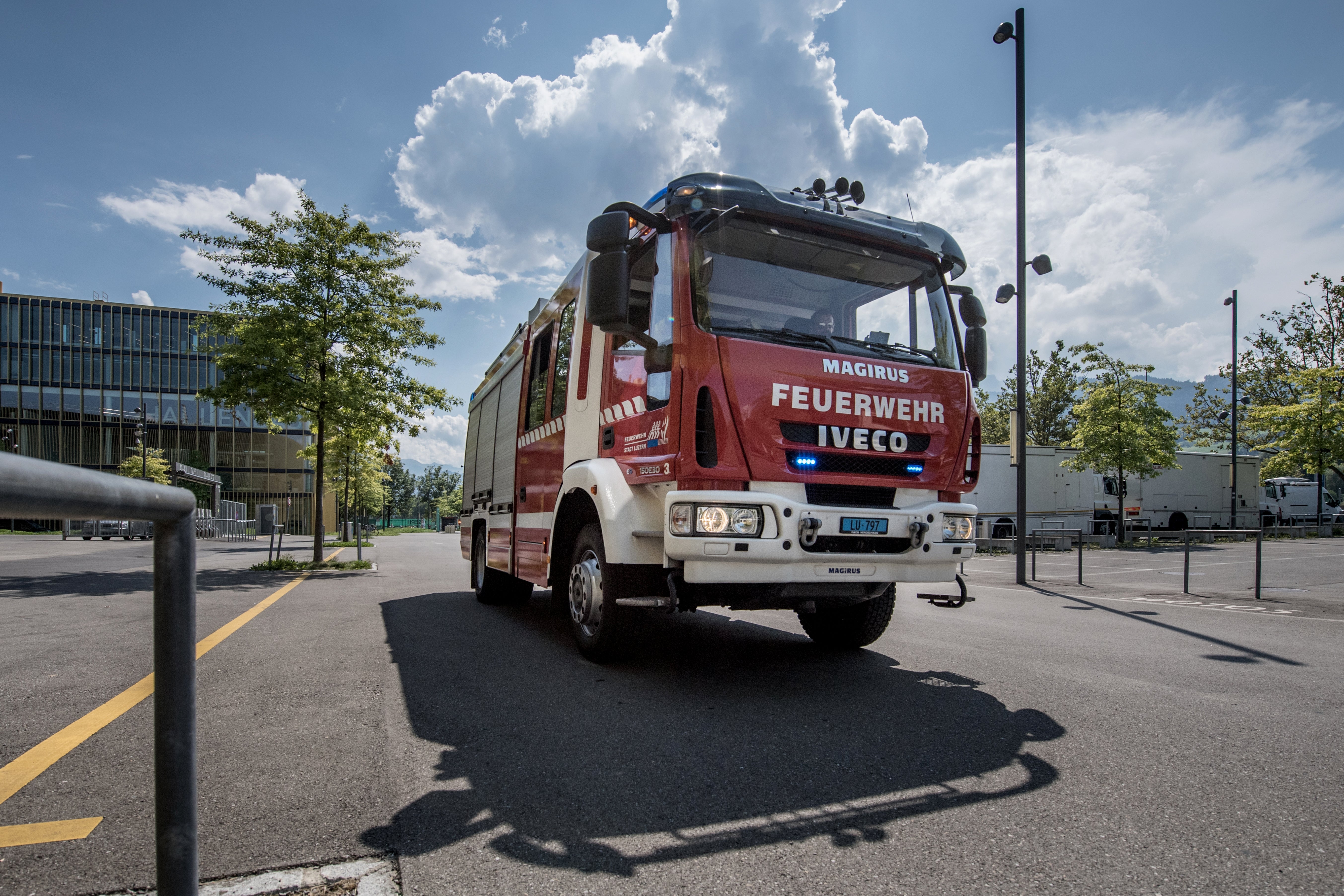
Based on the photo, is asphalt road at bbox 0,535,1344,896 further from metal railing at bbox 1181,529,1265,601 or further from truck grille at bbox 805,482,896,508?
metal railing at bbox 1181,529,1265,601

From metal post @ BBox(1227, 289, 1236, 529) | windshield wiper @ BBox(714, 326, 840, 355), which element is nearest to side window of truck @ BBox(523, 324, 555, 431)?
windshield wiper @ BBox(714, 326, 840, 355)

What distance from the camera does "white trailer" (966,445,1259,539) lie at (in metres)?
24.8

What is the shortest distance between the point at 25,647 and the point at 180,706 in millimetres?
5835

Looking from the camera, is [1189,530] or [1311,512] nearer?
[1189,530]

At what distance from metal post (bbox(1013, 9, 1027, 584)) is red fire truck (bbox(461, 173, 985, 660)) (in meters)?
7.59

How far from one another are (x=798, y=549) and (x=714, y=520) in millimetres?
502

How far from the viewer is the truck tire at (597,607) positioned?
460cm

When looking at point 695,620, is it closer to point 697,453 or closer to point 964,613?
point 964,613

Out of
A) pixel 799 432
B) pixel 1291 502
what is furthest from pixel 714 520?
pixel 1291 502

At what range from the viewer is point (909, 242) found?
5172 mm

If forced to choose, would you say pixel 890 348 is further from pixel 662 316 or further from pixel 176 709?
pixel 176 709

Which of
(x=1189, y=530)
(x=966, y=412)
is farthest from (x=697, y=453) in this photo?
(x=1189, y=530)

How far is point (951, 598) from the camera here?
4891mm

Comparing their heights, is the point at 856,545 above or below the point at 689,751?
above
